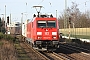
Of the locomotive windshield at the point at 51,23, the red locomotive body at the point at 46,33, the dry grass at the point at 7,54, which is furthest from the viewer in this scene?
the locomotive windshield at the point at 51,23

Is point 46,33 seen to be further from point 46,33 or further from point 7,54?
point 7,54

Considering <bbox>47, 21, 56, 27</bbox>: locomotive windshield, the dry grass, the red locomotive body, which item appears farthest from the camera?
<bbox>47, 21, 56, 27</bbox>: locomotive windshield

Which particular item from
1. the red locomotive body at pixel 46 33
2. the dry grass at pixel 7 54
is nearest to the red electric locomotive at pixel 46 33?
the red locomotive body at pixel 46 33

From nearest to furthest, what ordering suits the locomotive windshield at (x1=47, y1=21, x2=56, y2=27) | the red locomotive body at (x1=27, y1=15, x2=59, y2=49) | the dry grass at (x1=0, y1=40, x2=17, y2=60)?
the dry grass at (x1=0, y1=40, x2=17, y2=60)
the red locomotive body at (x1=27, y1=15, x2=59, y2=49)
the locomotive windshield at (x1=47, y1=21, x2=56, y2=27)

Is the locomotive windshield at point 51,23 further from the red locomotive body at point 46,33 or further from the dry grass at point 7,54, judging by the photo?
the dry grass at point 7,54

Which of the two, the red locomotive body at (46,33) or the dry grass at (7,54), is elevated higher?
the red locomotive body at (46,33)

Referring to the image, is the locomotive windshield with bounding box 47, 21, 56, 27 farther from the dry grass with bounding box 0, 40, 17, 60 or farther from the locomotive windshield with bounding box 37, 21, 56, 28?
the dry grass with bounding box 0, 40, 17, 60

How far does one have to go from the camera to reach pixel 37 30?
25078 millimetres

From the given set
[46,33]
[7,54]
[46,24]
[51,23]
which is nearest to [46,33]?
[46,33]

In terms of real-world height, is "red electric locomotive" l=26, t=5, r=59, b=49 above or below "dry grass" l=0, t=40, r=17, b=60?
above

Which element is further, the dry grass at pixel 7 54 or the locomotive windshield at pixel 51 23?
the locomotive windshield at pixel 51 23

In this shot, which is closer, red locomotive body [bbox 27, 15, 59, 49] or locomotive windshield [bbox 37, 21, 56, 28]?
red locomotive body [bbox 27, 15, 59, 49]

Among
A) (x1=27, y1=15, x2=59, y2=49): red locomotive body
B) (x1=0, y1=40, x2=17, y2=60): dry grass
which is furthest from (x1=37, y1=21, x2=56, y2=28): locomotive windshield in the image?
(x1=0, y1=40, x2=17, y2=60): dry grass

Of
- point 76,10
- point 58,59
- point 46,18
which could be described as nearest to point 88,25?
point 76,10
